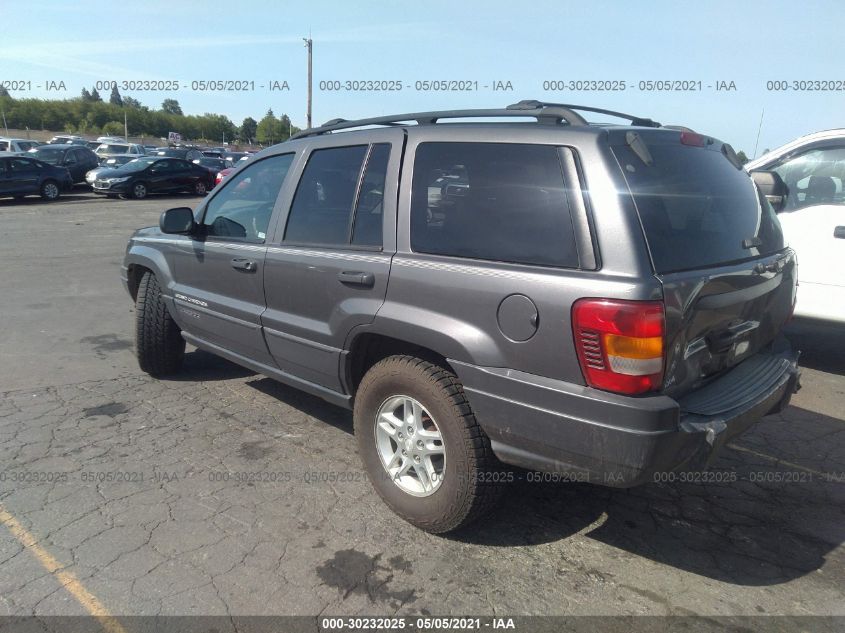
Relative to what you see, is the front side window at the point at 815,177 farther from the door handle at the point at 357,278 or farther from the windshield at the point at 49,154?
the windshield at the point at 49,154

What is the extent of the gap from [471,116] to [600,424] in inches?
64.1

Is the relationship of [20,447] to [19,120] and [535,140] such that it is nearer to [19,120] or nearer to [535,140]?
[535,140]

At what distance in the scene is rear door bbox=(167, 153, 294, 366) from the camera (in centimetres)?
393

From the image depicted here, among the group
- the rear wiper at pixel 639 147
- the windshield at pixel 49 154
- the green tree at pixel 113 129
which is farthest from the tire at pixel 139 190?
the green tree at pixel 113 129

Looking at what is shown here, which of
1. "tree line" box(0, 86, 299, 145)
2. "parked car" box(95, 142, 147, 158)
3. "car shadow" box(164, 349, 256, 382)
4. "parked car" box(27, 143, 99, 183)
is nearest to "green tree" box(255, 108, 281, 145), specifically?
"tree line" box(0, 86, 299, 145)

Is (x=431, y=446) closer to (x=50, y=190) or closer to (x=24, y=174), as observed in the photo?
(x=24, y=174)

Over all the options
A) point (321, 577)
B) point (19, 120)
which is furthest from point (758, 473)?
point (19, 120)

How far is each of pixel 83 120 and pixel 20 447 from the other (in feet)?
266

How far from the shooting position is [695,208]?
283 cm

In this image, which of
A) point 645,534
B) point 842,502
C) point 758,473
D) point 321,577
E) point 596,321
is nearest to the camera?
point 596,321

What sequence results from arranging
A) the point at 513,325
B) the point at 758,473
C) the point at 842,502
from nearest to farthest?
the point at 513,325
the point at 842,502
the point at 758,473

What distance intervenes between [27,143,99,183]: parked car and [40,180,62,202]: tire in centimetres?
245

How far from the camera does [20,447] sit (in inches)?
151

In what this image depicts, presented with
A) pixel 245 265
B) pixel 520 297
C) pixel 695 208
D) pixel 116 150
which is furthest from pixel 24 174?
pixel 695 208
